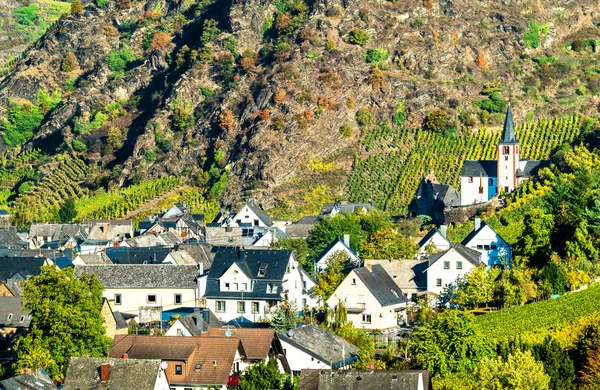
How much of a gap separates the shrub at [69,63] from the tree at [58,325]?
89248 mm

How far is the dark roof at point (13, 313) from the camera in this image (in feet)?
229

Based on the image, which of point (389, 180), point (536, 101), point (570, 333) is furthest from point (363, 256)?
point (536, 101)

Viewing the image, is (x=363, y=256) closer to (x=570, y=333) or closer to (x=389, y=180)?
(x=570, y=333)

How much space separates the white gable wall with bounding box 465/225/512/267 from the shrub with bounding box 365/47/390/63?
45.0 meters

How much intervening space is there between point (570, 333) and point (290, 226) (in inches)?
1509

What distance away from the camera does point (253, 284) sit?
74.4 meters

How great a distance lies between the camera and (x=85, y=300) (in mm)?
63844

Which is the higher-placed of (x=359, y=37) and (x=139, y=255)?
(x=359, y=37)

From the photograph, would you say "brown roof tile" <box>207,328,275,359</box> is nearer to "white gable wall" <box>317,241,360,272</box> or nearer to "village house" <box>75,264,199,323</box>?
"village house" <box>75,264,199,323</box>

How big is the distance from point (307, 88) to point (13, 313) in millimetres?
55772

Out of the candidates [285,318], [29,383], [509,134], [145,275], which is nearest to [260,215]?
[509,134]

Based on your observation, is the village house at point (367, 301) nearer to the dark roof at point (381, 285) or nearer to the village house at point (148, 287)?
the dark roof at point (381, 285)

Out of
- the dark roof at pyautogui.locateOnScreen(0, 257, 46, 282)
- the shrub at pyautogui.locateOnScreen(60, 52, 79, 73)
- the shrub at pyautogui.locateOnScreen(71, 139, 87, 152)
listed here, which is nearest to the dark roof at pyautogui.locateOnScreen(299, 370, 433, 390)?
the dark roof at pyautogui.locateOnScreen(0, 257, 46, 282)

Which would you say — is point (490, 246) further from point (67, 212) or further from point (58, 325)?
point (67, 212)
